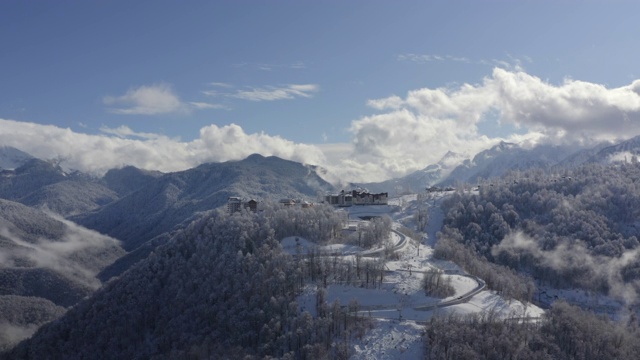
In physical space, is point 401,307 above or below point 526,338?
above

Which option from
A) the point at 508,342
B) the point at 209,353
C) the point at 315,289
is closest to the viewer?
the point at 508,342

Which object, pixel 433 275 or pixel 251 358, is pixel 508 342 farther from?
pixel 251 358

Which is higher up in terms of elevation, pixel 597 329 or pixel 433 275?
pixel 433 275

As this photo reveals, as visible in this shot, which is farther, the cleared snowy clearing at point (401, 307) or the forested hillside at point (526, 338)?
the cleared snowy clearing at point (401, 307)

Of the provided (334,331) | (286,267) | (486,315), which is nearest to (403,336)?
(334,331)

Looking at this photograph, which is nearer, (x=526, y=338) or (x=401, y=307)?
(x=526, y=338)

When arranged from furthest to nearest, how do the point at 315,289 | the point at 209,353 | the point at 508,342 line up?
the point at 315,289
the point at 209,353
the point at 508,342

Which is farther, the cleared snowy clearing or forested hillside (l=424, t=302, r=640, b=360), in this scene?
the cleared snowy clearing

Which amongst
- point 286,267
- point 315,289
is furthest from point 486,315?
point 286,267

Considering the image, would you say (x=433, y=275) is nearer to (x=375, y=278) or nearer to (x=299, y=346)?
(x=375, y=278)

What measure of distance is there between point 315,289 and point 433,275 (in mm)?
39598

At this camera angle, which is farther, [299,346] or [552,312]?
[552,312]

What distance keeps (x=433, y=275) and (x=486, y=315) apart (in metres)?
24.0

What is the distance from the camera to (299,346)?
6043 inches
